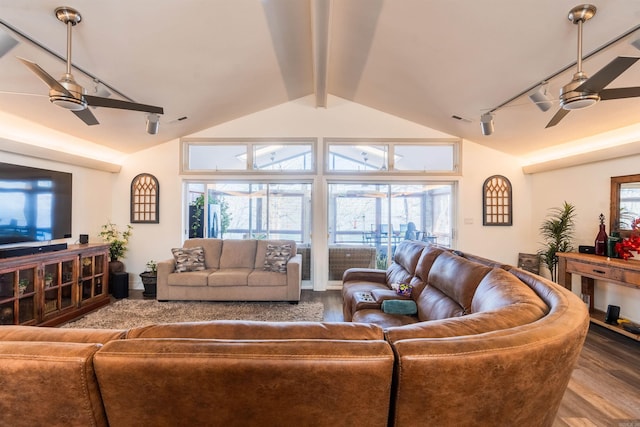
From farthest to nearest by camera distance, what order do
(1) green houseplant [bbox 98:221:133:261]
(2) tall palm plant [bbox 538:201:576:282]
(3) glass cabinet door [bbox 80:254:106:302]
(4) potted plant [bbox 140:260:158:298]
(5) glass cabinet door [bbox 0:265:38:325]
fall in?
(1) green houseplant [bbox 98:221:133:261], (4) potted plant [bbox 140:260:158:298], (2) tall palm plant [bbox 538:201:576:282], (3) glass cabinet door [bbox 80:254:106:302], (5) glass cabinet door [bbox 0:265:38:325]

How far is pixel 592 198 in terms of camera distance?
3.90m

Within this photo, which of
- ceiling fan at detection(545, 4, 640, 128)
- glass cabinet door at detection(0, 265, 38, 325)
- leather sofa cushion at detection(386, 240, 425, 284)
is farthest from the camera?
leather sofa cushion at detection(386, 240, 425, 284)

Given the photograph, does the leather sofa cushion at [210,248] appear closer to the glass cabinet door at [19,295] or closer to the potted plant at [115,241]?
the potted plant at [115,241]

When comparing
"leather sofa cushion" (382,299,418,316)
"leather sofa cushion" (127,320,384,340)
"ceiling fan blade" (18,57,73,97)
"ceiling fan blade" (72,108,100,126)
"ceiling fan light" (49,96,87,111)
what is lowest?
"leather sofa cushion" (382,299,418,316)

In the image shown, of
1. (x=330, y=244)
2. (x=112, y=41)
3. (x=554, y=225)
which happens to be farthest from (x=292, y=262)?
(x=554, y=225)

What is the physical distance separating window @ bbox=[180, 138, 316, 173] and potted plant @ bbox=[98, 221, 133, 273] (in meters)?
1.55

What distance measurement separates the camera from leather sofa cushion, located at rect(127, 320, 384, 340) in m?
1.03

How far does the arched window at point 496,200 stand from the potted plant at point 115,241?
20.5 ft

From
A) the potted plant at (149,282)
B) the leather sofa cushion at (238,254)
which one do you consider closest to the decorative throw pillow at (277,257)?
the leather sofa cushion at (238,254)

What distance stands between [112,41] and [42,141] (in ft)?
7.23

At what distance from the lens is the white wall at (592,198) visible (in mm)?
3447

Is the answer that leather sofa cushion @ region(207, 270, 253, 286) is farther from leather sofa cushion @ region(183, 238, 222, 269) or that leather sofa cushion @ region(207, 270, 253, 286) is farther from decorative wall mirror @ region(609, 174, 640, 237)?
decorative wall mirror @ region(609, 174, 640, 237)

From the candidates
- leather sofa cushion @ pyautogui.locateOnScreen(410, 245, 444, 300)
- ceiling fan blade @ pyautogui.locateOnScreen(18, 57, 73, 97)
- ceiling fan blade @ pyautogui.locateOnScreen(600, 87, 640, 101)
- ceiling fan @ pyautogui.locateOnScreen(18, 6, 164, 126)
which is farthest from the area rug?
ceiling fan blade @ pyautogui.locateOnScreen(600, 87, 640, 101)

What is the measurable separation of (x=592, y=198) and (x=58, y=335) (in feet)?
17.9
